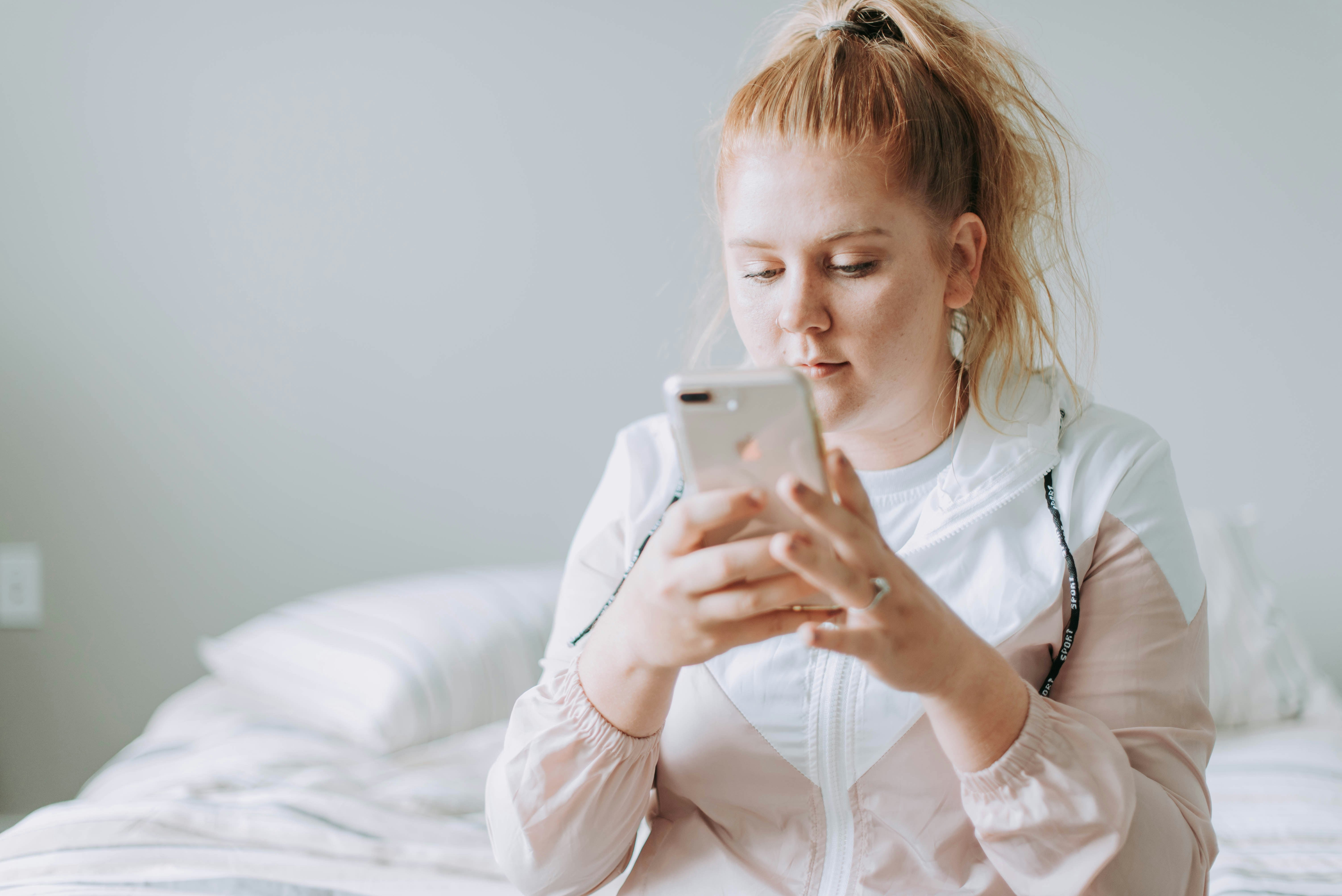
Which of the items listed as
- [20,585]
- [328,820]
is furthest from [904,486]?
[20,585]

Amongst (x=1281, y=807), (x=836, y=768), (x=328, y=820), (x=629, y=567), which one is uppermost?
(x=629, y=567)

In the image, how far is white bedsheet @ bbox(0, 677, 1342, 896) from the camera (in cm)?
94

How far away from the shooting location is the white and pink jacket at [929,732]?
2.32 ft

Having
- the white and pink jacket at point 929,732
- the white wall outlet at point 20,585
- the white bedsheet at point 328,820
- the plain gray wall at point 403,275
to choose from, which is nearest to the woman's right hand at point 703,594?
the white and pink jacket at point 929,732

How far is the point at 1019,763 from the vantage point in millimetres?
611

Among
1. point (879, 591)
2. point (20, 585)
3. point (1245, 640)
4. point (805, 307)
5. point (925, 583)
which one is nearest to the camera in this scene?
point (879, 591)

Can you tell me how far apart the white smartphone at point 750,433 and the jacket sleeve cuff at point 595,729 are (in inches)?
8.5

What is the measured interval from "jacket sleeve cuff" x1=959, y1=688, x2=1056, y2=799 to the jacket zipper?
0.47ft

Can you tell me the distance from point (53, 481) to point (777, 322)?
4.99ft

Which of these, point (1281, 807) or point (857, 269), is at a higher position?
point (857, 269)

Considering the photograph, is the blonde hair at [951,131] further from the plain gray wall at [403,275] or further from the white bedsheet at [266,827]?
the plain gray wall at [403,275]

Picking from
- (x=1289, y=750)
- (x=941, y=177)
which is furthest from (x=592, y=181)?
(x=1289, y=750)

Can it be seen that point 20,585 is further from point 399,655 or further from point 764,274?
point 764,274

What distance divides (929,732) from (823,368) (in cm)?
28
